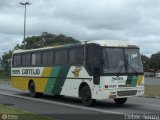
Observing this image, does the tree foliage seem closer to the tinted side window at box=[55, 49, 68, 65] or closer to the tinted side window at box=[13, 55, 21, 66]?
the tinted side window at box=[13, 55, 21, 66]

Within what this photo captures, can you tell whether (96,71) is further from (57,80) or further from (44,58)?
(44,58)

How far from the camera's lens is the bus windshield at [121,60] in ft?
68.1

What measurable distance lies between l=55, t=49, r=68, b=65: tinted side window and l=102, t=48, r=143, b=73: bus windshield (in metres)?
3.68

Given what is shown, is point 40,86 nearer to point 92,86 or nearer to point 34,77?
point 34,77

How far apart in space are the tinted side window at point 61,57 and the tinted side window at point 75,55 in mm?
597

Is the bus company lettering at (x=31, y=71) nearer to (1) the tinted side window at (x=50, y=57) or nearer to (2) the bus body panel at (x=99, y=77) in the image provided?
(1) the tinted side window at (x=50, y=57)

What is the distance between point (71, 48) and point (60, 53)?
140 centimetres

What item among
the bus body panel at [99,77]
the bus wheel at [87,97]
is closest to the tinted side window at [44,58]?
the bus body panel at [99,77]

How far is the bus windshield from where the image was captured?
20750 mm

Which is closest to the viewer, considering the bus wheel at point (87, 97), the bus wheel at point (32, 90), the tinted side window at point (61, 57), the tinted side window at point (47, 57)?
the bus wheel at point (87, 97)

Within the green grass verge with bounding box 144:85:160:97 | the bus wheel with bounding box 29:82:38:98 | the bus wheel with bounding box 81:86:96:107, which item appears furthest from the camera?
the green grass verge with bounding box 144:85:160:97

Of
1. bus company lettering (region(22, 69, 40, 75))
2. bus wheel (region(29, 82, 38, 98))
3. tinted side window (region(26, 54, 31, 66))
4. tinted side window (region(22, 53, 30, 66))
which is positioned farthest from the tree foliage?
bus wheel (region(29, 82, 38, 98))

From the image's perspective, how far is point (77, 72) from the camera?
74.1 feet

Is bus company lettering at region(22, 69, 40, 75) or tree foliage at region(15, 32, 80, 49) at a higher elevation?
tree foliage at region(15, 32, 80, 49)
